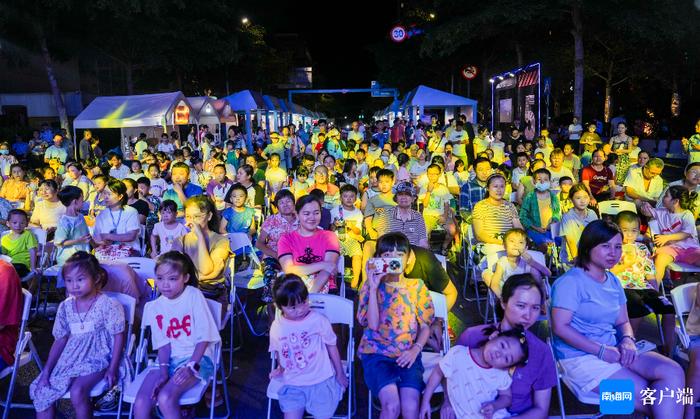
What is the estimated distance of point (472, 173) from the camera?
27.7 feet

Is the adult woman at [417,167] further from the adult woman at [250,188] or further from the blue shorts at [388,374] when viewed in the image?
the blue shorts at [388,374]

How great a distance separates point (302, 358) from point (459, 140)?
1062cm

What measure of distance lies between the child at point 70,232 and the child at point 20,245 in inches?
8.9

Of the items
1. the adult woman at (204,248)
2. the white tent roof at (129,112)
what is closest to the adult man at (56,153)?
the white tent roof at (129,112)

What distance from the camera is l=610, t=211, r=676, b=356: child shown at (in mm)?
4180

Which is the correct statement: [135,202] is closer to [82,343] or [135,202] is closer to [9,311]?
[9,311]

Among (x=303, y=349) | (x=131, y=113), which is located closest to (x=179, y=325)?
(x=303, y=349)

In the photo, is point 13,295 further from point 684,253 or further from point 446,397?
point 684,253

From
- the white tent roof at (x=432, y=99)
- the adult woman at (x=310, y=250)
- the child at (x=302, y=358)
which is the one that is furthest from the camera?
the white tent roof at (x=432, y=99)

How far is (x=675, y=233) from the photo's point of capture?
5.33 m

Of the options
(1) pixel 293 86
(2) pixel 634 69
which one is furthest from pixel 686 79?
(1) pixel 293 86

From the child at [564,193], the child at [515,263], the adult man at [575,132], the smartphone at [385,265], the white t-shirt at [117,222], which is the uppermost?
the adult man at [575,132]

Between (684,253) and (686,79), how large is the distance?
23.5 meters

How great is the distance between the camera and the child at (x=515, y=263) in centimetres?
443
